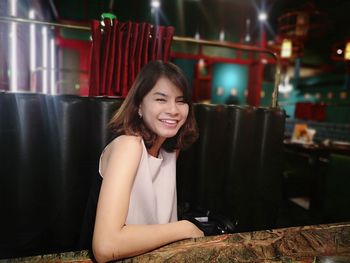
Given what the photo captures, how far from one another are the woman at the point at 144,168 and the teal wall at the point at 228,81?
9.77 meters

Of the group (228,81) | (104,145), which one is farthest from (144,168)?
(228,81)

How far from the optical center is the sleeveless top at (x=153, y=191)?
4.54 feet

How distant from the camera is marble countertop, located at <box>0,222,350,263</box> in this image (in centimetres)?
102

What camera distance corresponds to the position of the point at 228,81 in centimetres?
1140

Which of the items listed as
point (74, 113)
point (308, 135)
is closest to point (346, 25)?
point (308, 135)

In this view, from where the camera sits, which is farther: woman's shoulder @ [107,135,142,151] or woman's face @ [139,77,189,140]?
woman's face @ [139,77,189,140]

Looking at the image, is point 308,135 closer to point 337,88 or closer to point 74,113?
point 74,113

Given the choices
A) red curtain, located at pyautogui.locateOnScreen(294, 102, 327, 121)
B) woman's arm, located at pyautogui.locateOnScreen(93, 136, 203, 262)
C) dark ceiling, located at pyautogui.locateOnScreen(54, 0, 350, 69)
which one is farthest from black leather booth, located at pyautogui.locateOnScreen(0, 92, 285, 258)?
red curtain, located at pyautogui.locateOnScreen(294, 102, 327, 121)

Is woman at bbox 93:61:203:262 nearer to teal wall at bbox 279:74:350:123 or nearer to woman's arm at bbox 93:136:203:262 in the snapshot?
woman's arm at bbox 93:136:203:262

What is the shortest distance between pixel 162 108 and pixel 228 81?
1050 centimetres

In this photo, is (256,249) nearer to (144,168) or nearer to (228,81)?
(144,168)

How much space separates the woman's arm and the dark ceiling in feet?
19.0

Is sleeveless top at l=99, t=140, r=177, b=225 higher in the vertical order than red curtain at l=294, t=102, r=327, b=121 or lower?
lower

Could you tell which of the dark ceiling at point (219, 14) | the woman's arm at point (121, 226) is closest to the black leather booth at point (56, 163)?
the woman's arm at point (121, 226)
